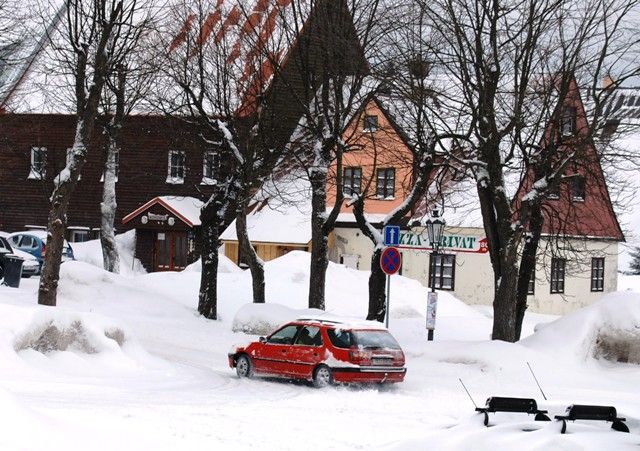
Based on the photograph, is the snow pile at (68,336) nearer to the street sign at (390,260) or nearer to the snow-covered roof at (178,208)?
the street sign at (390,260)

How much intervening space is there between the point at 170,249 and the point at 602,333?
108 feet

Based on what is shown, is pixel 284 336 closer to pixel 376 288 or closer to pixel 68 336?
pixel 68 336

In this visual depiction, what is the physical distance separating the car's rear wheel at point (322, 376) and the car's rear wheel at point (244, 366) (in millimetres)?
1808

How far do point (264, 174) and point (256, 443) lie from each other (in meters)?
20.2

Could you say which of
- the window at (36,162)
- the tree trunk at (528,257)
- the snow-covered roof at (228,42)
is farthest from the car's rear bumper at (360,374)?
the window at (36,162)

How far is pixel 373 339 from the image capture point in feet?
63.6

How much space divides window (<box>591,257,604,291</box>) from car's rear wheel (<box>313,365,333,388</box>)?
1248 inches

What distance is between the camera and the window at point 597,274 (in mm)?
48281

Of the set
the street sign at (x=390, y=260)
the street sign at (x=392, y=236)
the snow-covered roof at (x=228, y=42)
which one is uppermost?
the snow-covered roof at (x=228, y=42)

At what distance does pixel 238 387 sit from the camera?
61.3 feet

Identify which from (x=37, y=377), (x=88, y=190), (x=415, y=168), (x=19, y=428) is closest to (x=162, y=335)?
(x=415, y=168)

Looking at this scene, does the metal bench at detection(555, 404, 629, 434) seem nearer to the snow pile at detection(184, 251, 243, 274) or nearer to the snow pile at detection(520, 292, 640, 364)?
the snow pile at detection(520, 292, 640, 364)

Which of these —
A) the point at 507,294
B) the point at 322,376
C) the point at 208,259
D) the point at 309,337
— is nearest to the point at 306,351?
the point at 309,337

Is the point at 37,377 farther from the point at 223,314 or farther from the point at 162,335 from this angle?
the point at 223,314
